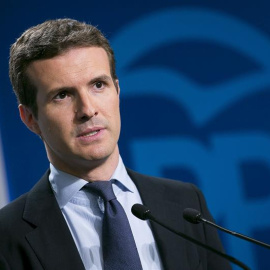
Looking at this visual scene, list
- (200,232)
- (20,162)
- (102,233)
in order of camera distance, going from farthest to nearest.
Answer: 1. (20,162)
2. (200,232)
3. (102,233)

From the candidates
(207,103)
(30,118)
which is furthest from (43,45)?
(207,103)

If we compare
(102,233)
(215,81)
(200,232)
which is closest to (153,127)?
(215,81)

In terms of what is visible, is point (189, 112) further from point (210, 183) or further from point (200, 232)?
point (200, 232)

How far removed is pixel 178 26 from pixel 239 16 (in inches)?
11.7

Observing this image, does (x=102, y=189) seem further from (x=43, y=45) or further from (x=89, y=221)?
(x=43, y=45)

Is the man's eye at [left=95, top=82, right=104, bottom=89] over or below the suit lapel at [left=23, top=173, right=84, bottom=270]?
over

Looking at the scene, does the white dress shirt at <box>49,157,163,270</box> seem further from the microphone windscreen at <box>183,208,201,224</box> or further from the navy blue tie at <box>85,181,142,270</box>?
the microphone windscreen at <box>183,208,201,224</box>

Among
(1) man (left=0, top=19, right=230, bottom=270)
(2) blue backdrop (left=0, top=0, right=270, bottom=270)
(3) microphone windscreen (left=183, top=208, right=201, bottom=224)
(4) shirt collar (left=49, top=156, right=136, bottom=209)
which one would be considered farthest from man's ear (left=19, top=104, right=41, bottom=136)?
(2) blue backdrop (left=0, top=0, right=270, bottom=270)

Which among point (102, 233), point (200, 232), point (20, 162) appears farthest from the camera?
point (20, 162)

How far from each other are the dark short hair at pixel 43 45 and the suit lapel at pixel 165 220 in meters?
0.39

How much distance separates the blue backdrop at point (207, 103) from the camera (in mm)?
2717

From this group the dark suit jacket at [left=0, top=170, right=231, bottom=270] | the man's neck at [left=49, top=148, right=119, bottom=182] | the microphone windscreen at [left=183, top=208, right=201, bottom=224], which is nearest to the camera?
the microphone windscreen at [left=183, top=208, right=201, bottom=224]

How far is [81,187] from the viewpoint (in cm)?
167

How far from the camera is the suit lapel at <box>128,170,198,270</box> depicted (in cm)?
169
